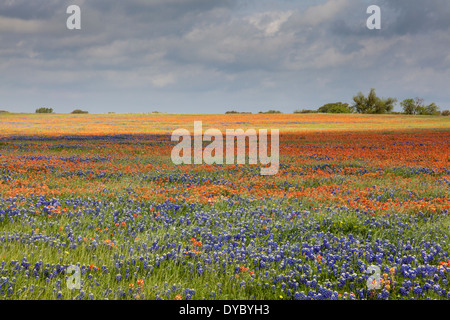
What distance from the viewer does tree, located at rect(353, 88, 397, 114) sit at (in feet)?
374

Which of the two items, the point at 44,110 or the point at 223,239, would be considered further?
the point at 44,110

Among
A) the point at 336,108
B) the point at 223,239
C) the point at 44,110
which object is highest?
the point at 336,108

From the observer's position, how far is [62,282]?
3906mm

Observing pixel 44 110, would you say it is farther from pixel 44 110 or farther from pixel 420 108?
pixel 420 108

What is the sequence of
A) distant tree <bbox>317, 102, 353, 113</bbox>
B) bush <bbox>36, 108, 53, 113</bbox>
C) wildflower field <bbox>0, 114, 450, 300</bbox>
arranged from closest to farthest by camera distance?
wildflower field <bbox>0, 114, 450, 300</bbox>, bush <bbox>36, 108, 53, 113</bbox>, distant tree <bbox>317, 102, 353, 113</bbox>

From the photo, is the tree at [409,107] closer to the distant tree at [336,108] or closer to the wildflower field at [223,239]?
the distant tree at [336,108]

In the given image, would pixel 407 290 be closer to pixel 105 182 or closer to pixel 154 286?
pixel 154 286

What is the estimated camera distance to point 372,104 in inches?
4537

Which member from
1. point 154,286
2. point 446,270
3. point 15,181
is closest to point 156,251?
point 154,286

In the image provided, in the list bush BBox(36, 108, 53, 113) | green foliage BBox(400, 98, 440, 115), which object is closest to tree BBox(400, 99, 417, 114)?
green foliage BBox(400, 98, 440, 115)

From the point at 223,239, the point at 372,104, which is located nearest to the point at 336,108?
the point at 372,104

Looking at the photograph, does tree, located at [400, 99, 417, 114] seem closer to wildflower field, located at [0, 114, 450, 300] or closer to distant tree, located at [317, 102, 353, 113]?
distant tree, located at [317, 102, 353, 113]

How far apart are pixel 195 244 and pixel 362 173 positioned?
932 centimetres

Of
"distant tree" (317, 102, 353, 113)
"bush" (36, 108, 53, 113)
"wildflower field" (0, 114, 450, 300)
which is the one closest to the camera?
"wildflower field" (0, 114, 450, 300)
